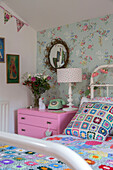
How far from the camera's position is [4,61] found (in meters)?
3.57

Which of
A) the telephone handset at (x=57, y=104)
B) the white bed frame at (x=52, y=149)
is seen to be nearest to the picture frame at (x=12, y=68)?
the telephone handset at (x=57, y=104)

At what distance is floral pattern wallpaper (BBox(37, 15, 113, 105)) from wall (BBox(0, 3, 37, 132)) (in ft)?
0.90

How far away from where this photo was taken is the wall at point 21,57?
3582mm

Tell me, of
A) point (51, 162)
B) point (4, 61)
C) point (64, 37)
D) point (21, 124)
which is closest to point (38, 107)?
point (21, 124)

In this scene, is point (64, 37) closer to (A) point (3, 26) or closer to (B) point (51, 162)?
(A) point (3, 26)

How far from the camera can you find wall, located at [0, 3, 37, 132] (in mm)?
3582

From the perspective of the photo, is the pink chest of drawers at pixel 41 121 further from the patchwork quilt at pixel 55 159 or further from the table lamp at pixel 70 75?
the patchwork quilt at pixel 55 159

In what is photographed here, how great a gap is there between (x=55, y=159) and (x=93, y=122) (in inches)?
32.7

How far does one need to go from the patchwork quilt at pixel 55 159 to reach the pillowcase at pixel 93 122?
162mm

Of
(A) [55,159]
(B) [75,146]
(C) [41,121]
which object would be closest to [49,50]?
(C) [41,121]

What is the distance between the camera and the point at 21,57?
12.4 feet

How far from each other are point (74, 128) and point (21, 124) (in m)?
1.16

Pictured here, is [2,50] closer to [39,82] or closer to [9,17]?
[9,17]

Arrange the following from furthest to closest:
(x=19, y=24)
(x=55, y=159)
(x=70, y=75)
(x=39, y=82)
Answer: (x=19, y=24), (x=39, y=82), (x=70, y=75), (x=55, y=159)
